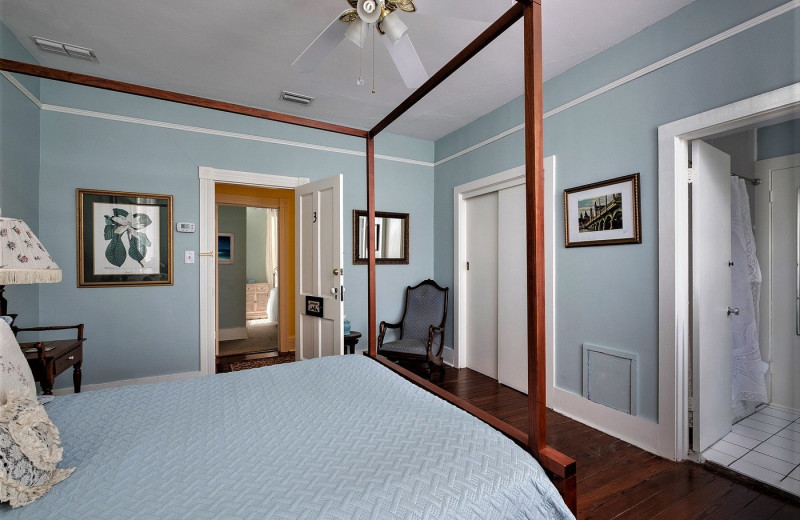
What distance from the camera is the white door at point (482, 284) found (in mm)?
3891

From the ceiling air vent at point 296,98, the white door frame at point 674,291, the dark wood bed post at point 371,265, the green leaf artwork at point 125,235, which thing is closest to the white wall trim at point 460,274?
the ceiling air vent at point 296,98

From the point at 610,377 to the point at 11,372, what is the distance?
10.3 ft

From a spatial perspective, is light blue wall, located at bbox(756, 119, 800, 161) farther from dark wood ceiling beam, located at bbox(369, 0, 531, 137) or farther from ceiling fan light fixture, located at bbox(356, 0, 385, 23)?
ceiling fan light fixture, located at bbox(356, 0, 385, 23)

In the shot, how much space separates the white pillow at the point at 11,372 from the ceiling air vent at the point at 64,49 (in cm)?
252

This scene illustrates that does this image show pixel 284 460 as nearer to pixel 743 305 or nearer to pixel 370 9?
pixel 370 9

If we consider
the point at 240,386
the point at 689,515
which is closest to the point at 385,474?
the point at 240,386

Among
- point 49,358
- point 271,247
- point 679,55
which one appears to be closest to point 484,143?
point 679,55

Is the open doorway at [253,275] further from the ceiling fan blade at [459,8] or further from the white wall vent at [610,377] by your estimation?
the ceiling fan blade at [459,8]

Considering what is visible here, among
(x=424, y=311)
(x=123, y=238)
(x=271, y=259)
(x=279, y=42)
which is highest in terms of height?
(x=279, y=42)

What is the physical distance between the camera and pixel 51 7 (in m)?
2.22

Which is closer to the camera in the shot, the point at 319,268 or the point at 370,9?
the point at 370,9

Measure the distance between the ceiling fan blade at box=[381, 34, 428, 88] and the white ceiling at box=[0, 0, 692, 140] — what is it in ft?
0.67

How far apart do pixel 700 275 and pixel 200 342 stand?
412 cm

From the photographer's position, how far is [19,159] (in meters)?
2.68
